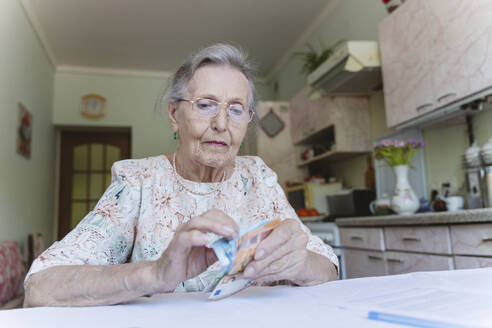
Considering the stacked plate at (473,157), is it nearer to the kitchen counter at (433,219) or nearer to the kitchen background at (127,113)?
the kitchen background at (127,113)

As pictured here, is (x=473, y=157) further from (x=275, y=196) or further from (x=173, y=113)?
(x=173, y=113)

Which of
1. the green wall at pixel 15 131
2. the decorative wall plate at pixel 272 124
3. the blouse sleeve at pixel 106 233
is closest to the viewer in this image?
the blouse sleeve at pixel 106 233

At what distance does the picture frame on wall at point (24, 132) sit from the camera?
407 cm

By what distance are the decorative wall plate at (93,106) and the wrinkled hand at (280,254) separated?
5645mm

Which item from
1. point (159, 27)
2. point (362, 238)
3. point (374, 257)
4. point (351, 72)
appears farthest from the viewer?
point (159, 27)

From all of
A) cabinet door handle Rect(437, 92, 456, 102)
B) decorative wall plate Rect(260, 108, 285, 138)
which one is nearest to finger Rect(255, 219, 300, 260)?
cabinet door handle Rect(437, 92, 456, 102)

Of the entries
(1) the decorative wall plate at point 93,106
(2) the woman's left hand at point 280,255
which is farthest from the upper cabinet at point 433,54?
(1) the decorative wall plate at point 93,106

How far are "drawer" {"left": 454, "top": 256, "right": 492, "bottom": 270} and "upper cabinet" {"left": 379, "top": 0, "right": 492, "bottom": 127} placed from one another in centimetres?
84

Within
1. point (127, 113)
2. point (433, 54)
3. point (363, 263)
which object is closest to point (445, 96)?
point (433, 54)

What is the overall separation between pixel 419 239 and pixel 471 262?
1.17 feet

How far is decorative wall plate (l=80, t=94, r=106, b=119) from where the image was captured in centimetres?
598

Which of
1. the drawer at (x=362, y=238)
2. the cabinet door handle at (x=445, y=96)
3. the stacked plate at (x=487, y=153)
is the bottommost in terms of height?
the drawer at (x=362, y=238)

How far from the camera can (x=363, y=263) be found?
2.81 m

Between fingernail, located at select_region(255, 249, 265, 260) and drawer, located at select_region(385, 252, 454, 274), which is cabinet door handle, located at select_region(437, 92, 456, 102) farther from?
fingernail, located at select_region(255, 249, 265, 260)
